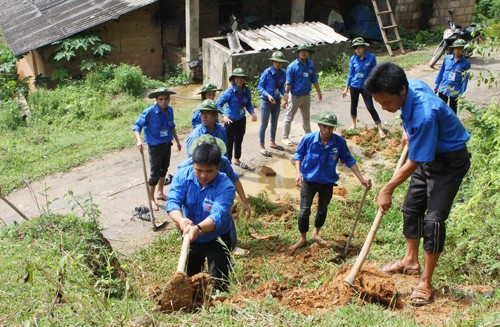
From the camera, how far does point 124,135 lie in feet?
34.5

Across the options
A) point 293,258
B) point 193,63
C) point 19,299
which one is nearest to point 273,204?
point 293,258

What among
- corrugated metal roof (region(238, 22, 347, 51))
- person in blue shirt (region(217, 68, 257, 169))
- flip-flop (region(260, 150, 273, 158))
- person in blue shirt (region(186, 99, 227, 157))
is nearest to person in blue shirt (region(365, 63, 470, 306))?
person in blue shirt (region(186, 99, 227, 157))

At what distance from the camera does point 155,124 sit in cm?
707

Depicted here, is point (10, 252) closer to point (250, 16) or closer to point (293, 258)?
point (293, 258)

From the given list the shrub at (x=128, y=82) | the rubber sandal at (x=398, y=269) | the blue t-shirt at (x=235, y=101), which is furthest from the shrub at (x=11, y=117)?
the rubber sandal at (x=398, y=269)

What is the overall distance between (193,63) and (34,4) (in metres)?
6.19

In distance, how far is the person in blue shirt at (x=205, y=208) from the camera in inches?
161

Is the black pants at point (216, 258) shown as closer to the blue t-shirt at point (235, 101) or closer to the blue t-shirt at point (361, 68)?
the blue t-shirt at point (235, 101)

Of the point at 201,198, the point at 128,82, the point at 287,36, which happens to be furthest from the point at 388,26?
the point at 201,198

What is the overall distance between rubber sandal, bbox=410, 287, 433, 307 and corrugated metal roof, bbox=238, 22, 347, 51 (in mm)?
9178

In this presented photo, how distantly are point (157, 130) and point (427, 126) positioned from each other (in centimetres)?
410

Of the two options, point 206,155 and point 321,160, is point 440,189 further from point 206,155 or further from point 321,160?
point 206,155

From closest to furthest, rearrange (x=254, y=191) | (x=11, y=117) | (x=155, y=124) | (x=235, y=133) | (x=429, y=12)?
(x=155, y=124)
(x=254, y=191)
(x=235, y=133)
(x=11, y=117)
(x=429, y=12)

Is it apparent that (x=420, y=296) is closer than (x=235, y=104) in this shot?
Yes
